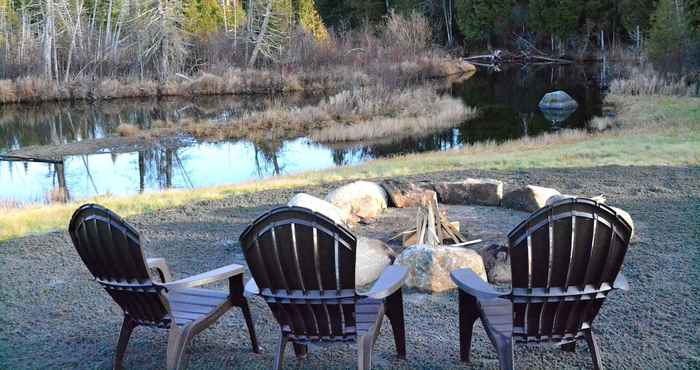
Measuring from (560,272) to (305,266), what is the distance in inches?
49.0

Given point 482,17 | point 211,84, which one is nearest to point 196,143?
point 211,84

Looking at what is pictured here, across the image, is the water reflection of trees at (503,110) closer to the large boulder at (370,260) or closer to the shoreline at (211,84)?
the shoreline at (211,84)

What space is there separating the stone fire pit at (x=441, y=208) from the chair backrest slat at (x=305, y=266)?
1.79m

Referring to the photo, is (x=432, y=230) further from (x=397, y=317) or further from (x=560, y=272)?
(x=560, y=272)

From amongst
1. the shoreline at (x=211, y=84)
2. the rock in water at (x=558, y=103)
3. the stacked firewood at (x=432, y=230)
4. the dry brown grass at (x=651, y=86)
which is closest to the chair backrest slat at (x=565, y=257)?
the stacked firewood at (x=432, y=230)

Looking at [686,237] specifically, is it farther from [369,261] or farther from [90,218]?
[90,218]

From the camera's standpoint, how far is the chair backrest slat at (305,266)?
3.40 metres

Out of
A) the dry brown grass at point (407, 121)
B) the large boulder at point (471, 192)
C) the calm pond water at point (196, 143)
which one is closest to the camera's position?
the large boulder at point (471, 192)

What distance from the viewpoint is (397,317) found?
13.0 ft

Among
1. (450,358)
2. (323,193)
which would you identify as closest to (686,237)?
(450,358)

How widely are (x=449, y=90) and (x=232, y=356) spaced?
29372 mm

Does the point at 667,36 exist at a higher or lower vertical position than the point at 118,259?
higher

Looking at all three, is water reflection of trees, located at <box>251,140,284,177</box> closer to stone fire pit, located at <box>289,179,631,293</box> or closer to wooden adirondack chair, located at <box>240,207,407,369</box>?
stone fire pit, located at <box>289,179,631,293</box>

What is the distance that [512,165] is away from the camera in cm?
1054
